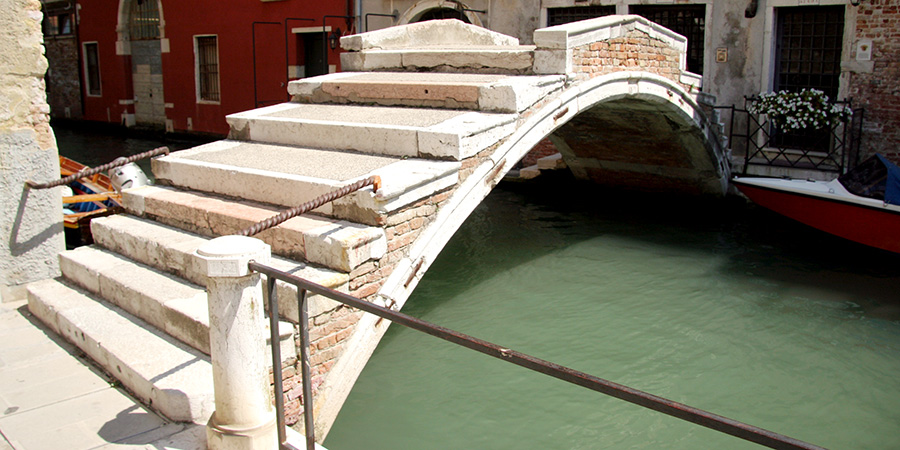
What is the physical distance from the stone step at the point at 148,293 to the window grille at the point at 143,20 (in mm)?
11352

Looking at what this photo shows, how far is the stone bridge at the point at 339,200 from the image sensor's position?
9.68 ft

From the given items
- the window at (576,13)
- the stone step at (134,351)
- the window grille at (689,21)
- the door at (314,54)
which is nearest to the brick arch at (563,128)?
the stone step at (134,351)

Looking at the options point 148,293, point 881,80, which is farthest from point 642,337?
point 881,80

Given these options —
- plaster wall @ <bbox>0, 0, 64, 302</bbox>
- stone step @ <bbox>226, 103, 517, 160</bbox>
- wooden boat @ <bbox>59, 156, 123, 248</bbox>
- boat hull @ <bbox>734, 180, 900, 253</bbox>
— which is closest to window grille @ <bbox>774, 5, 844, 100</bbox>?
boat hull @ <bbox>734, 180, 900, 253</bbox>

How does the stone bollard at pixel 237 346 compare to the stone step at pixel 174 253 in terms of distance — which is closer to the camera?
the stone bollard at pixel 237 346

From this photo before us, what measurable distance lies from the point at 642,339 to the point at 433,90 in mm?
2050

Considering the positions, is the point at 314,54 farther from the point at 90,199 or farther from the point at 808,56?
the point at 808,56

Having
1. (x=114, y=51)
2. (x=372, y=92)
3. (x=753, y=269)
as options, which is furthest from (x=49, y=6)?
(x=753, y=269)

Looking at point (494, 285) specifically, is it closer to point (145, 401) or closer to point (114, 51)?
point (145, 401)

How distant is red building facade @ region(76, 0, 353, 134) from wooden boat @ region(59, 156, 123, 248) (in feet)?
14.4

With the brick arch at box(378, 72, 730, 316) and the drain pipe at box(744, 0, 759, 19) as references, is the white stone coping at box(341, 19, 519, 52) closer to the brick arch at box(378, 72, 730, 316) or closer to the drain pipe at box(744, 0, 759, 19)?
the brick arch at box(378, 72, 730, 316)

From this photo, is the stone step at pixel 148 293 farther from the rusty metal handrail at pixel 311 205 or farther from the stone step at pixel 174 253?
the rusty metal handrail at pixel 311 205

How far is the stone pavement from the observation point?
2359mm

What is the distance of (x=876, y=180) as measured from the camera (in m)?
6.23
